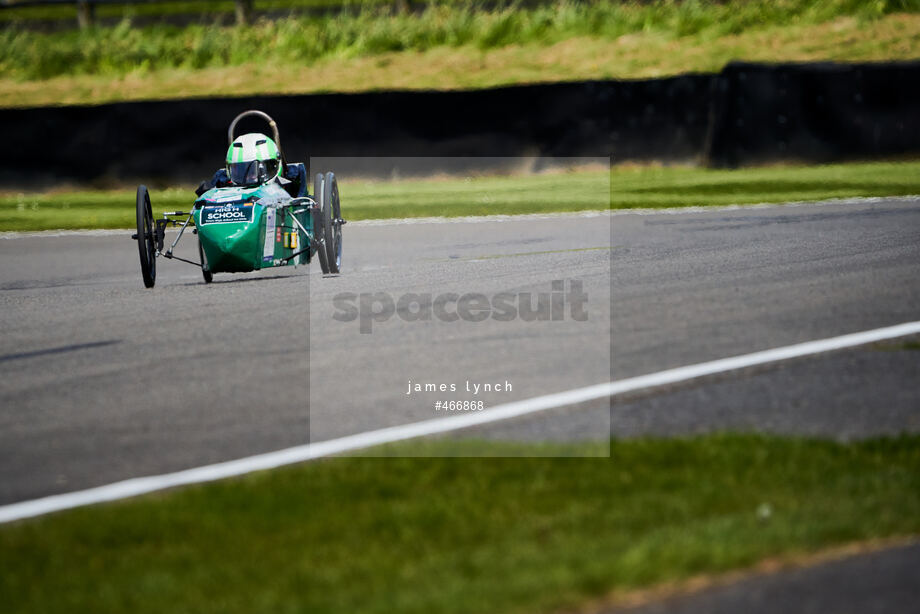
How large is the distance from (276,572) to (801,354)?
3882 millimetres

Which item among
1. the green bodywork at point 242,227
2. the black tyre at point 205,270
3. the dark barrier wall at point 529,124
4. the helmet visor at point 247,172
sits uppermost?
the dark barrier wall at point 529,124

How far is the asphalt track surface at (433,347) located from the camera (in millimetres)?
6039

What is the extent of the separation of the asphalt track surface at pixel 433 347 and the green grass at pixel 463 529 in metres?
0.50

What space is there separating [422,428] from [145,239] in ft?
19.0

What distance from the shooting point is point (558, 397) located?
21.5ft

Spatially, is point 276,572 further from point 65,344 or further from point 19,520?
point 65,344

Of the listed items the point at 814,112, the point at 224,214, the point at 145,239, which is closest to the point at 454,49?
the point at 814,112

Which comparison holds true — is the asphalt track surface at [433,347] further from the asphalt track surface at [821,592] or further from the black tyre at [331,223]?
the asphalt track surface at [821,592]

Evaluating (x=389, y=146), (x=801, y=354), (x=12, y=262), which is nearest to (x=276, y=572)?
(x=801, y=354)

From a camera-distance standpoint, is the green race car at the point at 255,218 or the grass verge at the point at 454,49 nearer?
the green race car at the point at 255,218

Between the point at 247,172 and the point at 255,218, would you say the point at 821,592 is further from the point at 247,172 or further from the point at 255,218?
the point at 247,172

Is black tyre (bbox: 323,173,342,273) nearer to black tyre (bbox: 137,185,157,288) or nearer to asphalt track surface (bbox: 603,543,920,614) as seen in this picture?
black tyre (bbox: 137,185,157,288)

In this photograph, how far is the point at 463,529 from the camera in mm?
4668

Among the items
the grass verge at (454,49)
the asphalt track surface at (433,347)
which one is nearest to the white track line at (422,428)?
the asphalt track surface at (433,347)
